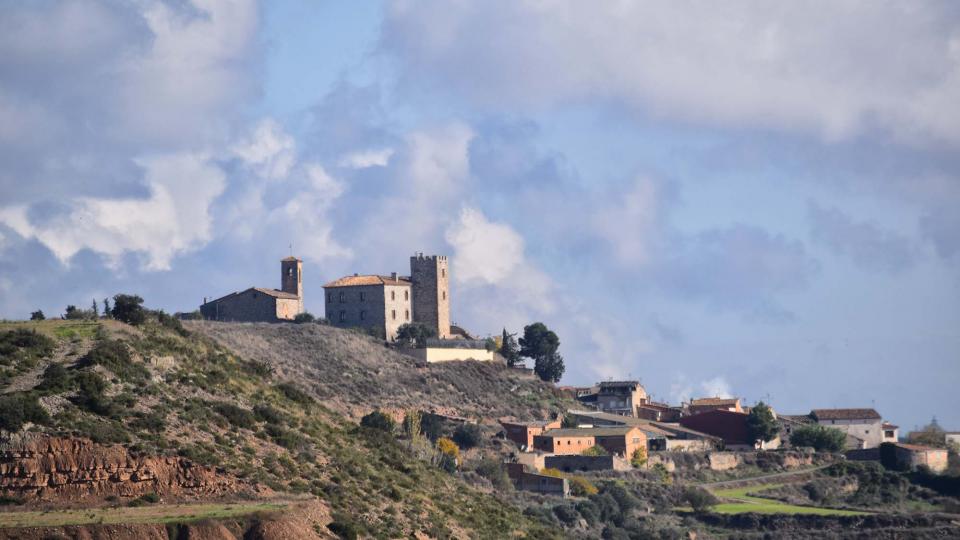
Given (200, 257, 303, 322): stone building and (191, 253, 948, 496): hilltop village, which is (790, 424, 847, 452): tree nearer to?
(191, 253, 948, 496): hilltop village

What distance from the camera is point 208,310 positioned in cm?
10969

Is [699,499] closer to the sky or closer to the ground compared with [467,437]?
closer to the ground

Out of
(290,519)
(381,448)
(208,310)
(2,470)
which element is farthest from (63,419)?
(208,310)

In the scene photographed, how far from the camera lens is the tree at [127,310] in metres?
52.0

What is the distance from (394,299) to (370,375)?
1263 centimetres

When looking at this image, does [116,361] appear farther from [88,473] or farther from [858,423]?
[858,423]

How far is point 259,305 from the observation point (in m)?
109

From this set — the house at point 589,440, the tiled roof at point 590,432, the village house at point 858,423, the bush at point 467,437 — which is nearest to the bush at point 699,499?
the house at point 589,440

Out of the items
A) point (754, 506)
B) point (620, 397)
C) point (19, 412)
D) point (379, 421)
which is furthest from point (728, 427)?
point (19, 412)

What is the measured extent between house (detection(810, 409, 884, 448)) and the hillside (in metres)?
25.4

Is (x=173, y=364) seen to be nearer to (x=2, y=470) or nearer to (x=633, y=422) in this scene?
(x=2, y=470)

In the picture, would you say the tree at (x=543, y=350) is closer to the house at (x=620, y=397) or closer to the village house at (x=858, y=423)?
the house at (x=620, y=397)

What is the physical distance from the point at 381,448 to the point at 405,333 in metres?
56.2

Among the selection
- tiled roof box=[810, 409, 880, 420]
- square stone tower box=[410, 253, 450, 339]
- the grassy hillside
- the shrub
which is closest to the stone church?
square stone tower box=[410, 253, 450, 339]
